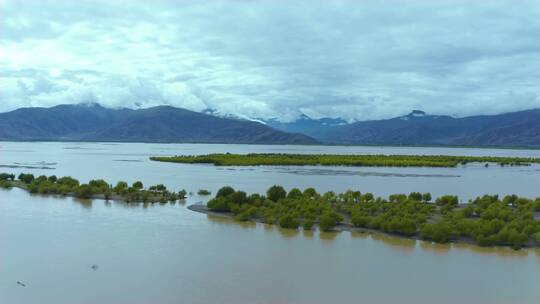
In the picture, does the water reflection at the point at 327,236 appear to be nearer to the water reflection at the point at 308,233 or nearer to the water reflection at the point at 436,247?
the water reflection at the point at 308,233

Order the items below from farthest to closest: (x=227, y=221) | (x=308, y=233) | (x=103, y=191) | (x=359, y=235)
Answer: (x=103, y=191) < (x=227, y=221) < (x=308, y=233) < (x=359, y=235)

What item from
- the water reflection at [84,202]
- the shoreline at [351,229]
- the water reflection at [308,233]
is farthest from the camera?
the water reflection at [84,202]

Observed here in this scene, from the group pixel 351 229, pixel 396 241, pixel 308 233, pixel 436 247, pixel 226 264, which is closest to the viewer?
pixel 226 264

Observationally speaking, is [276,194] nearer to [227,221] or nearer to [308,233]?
[227,221]

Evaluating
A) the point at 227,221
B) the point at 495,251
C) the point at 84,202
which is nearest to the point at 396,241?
the point at 495,251

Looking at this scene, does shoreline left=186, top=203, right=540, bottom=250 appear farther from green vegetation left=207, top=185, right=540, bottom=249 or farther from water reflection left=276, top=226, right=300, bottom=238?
water reflection left=276, top=226, right=300, bottom=238

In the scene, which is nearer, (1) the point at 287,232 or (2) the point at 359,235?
(2) the point at 359,235

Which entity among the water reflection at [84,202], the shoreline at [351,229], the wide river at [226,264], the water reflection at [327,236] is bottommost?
the wide river at [226,264]

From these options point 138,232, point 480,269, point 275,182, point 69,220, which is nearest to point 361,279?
point 480,269

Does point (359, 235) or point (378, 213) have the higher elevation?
point (378, 213)

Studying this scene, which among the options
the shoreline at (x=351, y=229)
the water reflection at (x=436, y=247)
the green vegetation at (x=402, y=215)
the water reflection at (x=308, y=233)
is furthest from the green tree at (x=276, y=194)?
the water reflection at (x=436, y=247)
